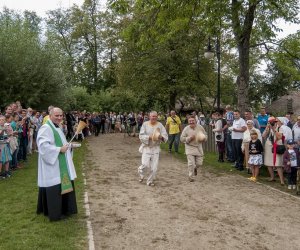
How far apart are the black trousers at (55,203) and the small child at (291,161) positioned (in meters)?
5.57

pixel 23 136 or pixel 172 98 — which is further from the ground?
pixel 172 98

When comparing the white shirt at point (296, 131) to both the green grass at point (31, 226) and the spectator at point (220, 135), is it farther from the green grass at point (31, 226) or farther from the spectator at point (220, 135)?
the green grass at point (31, 226)

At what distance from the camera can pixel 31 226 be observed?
6.72 m

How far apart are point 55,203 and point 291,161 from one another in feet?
19.7

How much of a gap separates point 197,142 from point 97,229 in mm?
5112

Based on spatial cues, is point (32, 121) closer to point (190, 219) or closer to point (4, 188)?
point (4, 188)

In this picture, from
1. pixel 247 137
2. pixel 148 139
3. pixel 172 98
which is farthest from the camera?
pixel 172 98

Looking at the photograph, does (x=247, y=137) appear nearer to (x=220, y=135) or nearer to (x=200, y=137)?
(x=200, y=137)

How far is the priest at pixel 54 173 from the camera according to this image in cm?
698

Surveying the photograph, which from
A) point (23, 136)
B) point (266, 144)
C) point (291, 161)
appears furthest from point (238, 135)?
point (23, 136)

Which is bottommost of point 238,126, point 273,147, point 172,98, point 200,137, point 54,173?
point 54,173

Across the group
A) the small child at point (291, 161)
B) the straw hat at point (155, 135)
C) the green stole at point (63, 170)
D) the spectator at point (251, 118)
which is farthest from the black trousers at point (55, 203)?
the spectator at point (251, 118)

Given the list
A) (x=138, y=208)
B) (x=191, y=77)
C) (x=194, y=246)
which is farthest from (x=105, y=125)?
(x=194, y=246)

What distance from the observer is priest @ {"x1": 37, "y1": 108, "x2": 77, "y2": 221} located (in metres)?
6.98
